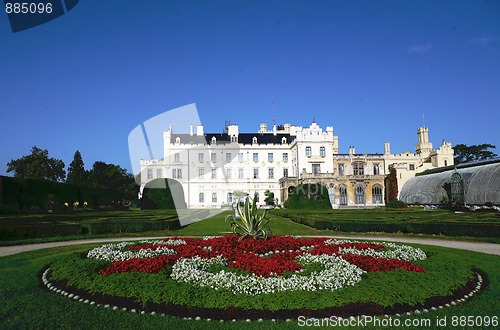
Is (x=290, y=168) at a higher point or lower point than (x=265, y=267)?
higher

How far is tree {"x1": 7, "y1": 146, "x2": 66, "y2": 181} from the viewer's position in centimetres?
6506

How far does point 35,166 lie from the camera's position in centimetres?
6569

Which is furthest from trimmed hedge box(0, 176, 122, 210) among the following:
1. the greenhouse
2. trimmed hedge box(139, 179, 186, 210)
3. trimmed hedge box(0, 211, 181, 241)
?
the greenhouse

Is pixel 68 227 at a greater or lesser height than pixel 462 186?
lesser

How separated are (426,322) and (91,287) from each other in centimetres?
584

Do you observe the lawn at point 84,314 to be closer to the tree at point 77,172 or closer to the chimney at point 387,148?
the chimney at point 387,148

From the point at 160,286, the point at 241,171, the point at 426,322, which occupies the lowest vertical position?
the point at 426,322

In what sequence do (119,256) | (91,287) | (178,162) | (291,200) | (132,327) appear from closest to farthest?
(132,327) → (91,287) → (119,256) → (291,200) → (178,162)

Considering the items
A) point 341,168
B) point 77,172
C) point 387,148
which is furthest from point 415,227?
point 77,172

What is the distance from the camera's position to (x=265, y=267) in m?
7.88

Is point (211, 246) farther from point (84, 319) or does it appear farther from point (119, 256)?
point (84, 319)

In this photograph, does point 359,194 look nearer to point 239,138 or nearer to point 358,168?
point 358,168

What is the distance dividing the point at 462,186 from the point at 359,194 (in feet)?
63.5

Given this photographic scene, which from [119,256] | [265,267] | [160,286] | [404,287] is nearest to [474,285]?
[404,287]
